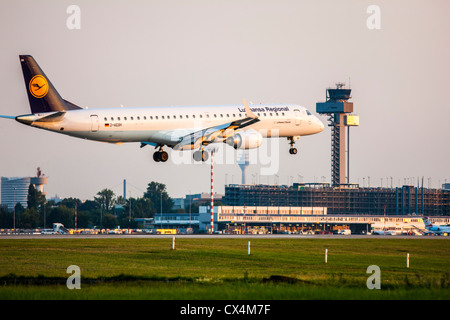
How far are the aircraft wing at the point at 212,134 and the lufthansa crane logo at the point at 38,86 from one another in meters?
12.6

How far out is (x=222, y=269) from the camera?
2297 inches

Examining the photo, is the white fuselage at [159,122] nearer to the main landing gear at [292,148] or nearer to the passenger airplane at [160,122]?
the passenger airplane at [160,122]

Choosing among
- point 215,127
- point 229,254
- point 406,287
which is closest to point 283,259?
point 229,254

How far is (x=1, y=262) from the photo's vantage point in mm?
59469

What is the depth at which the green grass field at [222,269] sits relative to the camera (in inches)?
1464

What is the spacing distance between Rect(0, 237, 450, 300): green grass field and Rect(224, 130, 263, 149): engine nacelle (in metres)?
9.07

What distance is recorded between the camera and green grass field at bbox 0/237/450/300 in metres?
37.2
